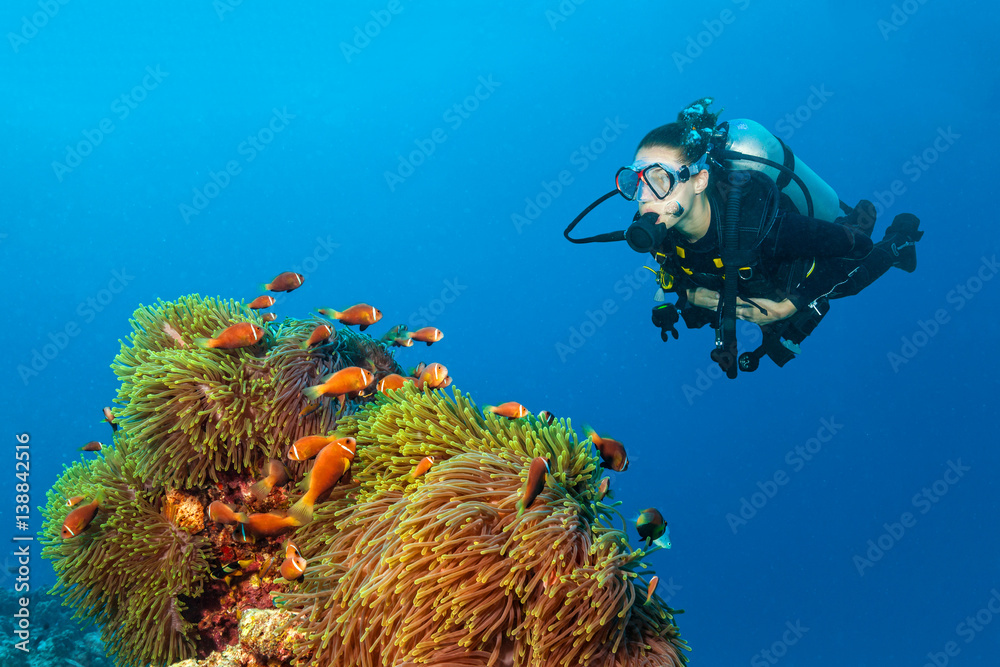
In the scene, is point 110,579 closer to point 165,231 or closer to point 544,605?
point 544,605

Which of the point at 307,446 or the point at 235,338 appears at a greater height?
the point at 235,338

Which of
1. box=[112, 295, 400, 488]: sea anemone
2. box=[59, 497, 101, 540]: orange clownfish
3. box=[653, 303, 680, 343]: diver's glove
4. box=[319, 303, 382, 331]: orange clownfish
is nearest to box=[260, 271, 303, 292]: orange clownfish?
box=[319, 303, 382, 331]: orange clownfish

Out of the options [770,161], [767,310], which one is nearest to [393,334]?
[767,310]

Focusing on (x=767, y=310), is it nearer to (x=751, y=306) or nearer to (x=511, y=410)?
(x=751, y=306)

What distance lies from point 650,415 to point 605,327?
38.1 ft

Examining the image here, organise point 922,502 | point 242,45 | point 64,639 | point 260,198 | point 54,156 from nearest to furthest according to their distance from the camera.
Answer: point 64,639, point 922,502, point 54,156, point 242,45, point 260,198

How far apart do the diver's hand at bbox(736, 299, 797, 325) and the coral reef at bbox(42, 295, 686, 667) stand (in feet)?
10.4

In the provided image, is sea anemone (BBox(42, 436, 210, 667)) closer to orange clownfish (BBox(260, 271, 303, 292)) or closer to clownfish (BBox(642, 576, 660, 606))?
orange clownfish (BBox(260, 271, 303, 292))

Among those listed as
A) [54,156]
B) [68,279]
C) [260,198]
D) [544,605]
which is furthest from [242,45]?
[544,605]

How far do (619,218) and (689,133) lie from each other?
196 ft

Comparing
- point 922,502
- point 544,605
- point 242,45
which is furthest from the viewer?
point 242,45

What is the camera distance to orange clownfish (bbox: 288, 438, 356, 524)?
3.05 meters

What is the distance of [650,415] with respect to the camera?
63625 millimetres

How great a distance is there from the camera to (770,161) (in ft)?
16.3
